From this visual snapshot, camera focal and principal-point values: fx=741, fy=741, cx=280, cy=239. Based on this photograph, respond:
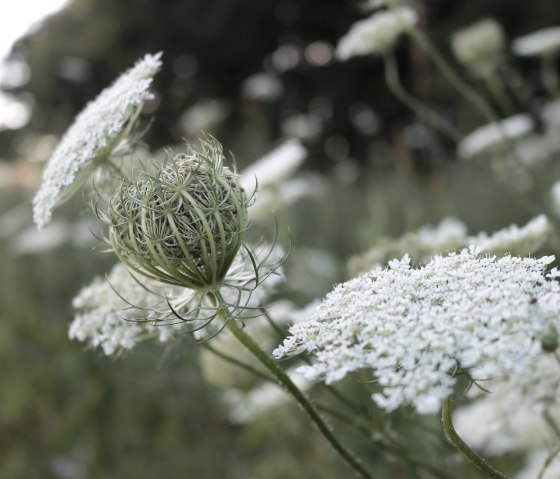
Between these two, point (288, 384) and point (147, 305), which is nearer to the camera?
point (288, 384)

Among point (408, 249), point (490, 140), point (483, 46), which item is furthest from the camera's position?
point (490, 140)

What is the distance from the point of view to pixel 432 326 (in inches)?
38.8

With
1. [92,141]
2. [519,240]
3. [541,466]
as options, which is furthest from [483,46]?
[92,141]

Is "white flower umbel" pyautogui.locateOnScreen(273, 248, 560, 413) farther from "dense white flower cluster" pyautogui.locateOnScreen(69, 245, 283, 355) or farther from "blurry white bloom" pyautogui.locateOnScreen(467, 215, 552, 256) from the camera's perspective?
"blurry white bloom" pyautogui.locateOnScreen(467, 215, 552, 256)

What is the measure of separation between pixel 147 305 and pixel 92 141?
350 millimetres

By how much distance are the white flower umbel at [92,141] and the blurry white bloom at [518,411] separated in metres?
0.85

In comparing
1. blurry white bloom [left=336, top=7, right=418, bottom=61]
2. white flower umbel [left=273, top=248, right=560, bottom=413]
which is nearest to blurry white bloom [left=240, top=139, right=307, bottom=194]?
blurry white bloom [left=336, top=7, right=418, bottom=61]

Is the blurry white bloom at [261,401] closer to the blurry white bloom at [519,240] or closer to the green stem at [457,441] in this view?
the blurry white bloom at [519,240]

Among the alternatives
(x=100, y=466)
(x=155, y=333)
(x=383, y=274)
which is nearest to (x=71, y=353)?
(x=100, y=466)

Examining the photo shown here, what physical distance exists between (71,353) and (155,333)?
4.34m

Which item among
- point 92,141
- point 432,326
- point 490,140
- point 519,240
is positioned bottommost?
point 432,326

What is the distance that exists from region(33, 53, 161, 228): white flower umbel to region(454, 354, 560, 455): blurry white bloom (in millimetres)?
846

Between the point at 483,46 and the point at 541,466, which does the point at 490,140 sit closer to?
the point at 483,46

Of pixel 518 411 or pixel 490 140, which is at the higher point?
pixel 490 140
